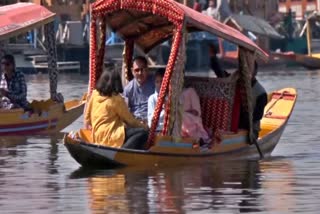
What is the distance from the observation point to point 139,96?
18.3 meters

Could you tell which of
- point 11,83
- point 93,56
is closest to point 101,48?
point 93,56

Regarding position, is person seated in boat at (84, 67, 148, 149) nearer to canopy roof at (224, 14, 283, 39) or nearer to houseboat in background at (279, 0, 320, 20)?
A: canopy roof at (224, 14, 283, 39)

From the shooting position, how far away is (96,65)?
18.4 m

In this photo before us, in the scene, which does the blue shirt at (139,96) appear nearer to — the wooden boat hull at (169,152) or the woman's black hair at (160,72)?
the woman's black hair at (160,72)

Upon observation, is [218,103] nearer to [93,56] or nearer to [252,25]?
[93,56]

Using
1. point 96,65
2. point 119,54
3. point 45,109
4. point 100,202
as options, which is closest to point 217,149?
point 96,65

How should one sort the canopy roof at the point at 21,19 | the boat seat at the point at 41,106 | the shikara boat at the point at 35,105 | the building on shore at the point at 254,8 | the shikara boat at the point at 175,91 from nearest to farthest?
the shikara boat at the point at 175,91
the canopy roof at the point at 21,19
the shikara boat at the point at 35,105
the boat seat at the point at 41,106
the building on shore at the point at 254,8

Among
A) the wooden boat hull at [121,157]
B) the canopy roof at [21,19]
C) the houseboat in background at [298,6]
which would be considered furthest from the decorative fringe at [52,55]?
the houseboat in background at [298,6]

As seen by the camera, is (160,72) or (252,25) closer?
(160,72)

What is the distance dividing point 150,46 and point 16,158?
Answer: 7.90 feet

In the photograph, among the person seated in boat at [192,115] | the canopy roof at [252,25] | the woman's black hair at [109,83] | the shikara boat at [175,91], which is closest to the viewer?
the woman's black hair at [109,83]

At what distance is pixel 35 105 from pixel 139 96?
16.5 ft

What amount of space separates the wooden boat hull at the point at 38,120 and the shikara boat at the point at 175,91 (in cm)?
303

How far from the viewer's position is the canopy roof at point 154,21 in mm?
17234
